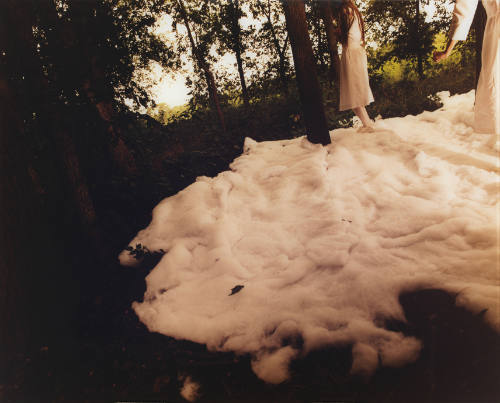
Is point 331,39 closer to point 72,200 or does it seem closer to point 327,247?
point 327,247

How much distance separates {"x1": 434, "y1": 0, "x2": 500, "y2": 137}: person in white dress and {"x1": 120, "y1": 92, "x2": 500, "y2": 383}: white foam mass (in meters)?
0.59

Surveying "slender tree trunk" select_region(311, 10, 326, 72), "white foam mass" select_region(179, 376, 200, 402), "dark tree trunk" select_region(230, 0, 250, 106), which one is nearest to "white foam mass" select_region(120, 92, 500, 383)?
"white foam mass" select_region(179, 376, 200, 402)

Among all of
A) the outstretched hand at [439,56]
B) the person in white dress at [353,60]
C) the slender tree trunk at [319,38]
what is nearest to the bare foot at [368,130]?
the person in white dress at [353,60]

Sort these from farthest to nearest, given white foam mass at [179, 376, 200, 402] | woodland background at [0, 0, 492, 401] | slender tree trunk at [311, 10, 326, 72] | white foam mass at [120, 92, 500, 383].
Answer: slender tree trunk at [311, 10, 326, 72]
woodland background at [0, 0, 492, 401]
white foam mass at [120, 92, 500, 383]
white foam mass at [179, 376, 200, 402]

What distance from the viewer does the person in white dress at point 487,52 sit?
279 cm

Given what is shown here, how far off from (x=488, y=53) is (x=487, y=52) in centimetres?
2

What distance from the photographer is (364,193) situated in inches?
126

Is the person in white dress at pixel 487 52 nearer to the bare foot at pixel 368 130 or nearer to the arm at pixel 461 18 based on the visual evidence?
the arm at pixel 461 18

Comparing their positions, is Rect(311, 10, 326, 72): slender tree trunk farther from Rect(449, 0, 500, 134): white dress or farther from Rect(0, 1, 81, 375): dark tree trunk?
Rect(0, 1, 81, 375): dark tree trunk

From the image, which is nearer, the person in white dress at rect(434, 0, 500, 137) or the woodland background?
the woodland background

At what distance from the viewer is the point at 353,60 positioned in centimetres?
477

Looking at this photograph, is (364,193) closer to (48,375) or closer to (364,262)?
(364,262)

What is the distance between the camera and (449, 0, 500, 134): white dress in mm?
2787

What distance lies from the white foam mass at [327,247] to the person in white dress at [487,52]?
59 cm
